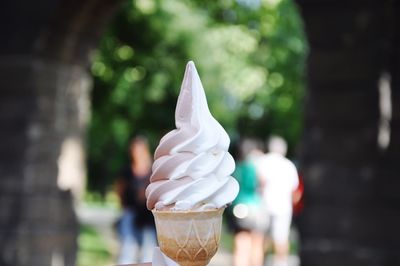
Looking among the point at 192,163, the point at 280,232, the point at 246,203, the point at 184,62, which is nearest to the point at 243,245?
the point at 246,203

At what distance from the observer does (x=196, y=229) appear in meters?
2.73

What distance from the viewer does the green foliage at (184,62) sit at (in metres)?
17.2

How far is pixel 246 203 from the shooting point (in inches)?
362

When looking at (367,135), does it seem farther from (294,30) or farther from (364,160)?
(294,30)

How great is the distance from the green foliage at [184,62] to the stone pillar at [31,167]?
24.6ft

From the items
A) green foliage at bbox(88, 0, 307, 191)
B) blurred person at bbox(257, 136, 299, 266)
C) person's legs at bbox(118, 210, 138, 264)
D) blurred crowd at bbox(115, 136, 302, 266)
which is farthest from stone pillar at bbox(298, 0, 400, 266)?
green foliage at bbox(88, 0, 307, 191)

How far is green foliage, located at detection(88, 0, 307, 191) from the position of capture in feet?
56.3

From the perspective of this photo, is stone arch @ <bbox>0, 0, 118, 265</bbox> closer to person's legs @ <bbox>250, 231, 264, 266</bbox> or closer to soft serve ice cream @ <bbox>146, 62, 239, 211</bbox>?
person's legs @ <bbox>250, 231, 264, 266</bbox>

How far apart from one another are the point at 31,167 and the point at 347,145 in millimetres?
3232

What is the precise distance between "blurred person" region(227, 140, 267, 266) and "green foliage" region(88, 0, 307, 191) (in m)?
7.32

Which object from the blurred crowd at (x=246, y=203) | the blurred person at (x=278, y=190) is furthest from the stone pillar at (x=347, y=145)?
the blurred person at (x=278, y=190)

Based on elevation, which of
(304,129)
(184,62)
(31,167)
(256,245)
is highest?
(184,62)

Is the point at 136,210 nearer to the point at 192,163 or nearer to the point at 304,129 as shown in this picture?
the point at 304,129

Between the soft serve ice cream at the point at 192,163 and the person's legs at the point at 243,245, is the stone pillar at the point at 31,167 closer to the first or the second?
the person's legs at the point at 243,245
